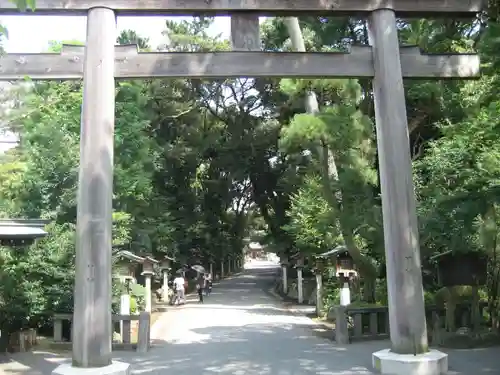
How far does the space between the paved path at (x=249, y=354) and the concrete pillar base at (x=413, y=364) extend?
703mm

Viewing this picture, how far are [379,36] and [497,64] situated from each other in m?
1.80

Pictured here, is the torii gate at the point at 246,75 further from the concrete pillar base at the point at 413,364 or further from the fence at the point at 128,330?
the fence at the point at 128,330

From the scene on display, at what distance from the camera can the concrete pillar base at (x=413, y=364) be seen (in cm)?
646

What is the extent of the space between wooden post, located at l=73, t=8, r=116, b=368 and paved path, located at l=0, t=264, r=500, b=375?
1.90 m

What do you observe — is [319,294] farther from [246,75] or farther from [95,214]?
[95,214]

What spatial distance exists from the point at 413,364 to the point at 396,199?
2.30m

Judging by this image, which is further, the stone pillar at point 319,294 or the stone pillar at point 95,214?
the stone pillar at point 319,294

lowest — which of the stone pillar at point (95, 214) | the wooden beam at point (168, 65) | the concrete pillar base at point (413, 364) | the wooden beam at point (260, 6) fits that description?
the concrete pillar base at point (413, 364)

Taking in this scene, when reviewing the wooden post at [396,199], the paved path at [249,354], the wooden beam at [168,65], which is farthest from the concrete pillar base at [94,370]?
the wooden beam at [168,65]

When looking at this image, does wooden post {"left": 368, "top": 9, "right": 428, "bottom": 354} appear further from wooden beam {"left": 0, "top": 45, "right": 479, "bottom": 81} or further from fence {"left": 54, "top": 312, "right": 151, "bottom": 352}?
fence {"left": 54, "top": 312, "right": 151, "bottom": 352}

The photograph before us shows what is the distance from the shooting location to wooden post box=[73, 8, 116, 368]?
6.35 m

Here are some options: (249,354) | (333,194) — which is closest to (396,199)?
(249,354)

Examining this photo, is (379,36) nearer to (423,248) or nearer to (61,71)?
(61,71)

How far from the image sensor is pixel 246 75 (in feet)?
23.8
